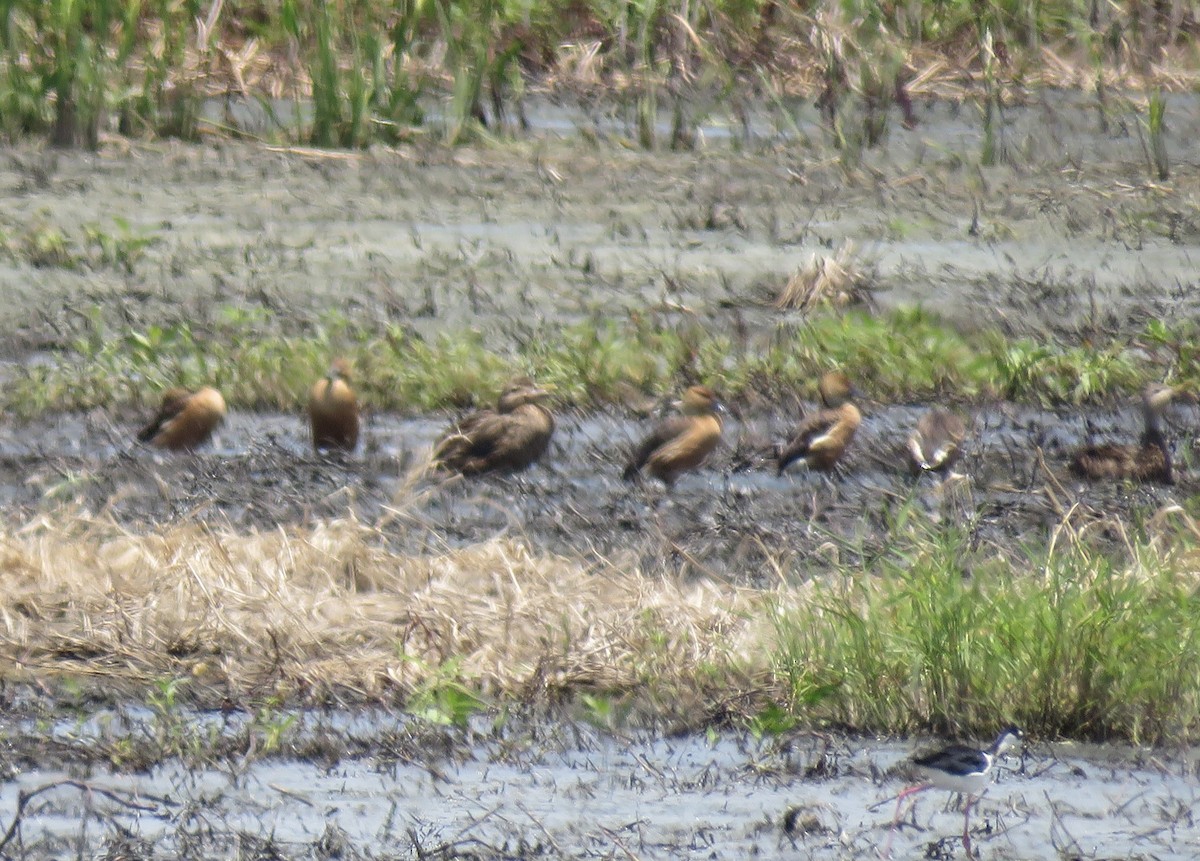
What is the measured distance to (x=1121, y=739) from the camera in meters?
5.49

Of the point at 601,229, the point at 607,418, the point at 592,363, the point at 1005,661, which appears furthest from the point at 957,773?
the point at 601,229

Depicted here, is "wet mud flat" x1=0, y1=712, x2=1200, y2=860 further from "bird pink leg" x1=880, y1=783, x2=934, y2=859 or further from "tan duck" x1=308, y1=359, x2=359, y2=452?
"tan duck" x1=308, y1=359, x2=359, y2=452

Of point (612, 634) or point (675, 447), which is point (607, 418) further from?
point (612, 634)

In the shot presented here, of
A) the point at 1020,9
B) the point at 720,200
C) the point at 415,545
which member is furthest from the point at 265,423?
the point at 1020,9

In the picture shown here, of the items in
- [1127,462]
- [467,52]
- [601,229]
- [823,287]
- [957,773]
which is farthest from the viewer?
[467,52]

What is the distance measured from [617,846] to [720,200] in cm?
722

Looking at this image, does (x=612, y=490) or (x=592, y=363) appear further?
(x=592, y=363)

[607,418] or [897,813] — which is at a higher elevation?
[897,813]

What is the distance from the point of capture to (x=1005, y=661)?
215 inches

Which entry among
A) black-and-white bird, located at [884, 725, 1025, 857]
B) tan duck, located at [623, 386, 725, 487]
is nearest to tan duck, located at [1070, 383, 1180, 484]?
tan duck, located at [623, 386, 725, 487]

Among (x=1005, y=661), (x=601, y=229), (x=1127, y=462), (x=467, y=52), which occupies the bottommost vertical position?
(x=1127, y=462)

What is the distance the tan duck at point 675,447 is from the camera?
820cm

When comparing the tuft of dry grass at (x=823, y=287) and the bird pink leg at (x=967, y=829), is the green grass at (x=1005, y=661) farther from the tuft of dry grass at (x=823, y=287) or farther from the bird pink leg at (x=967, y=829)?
the tuft of dry grass at (x=823, y=287)

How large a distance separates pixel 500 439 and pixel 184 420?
1.26m
